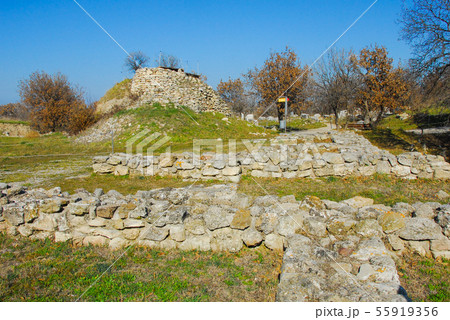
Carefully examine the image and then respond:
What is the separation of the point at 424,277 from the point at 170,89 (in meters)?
24.9

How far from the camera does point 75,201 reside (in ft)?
19.1

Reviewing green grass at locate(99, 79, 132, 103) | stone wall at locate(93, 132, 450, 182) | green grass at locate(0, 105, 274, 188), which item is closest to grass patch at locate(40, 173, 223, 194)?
green grass at locate(0, 105, 274, 188)

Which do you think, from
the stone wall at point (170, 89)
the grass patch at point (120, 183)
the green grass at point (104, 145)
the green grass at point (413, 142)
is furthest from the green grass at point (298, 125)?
the grass patch at point (120, 183)

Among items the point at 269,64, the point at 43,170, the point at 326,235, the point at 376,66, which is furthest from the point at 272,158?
the point at 376,66

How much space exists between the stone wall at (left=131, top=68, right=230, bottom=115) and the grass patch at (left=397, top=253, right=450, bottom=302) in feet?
76.3

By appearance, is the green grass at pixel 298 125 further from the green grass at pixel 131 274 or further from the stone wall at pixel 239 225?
the green grass at pixel 131 274

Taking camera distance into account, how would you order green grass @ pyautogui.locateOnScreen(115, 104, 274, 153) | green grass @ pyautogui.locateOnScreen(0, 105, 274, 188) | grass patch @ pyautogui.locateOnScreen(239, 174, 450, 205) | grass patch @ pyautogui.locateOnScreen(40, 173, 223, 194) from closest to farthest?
grass patch @ pyautogui.locateOnScreen(239, 174, 450, 205) → grass patch @ pyautogui.locateOnScreen(40, 173, 223, 194) → green grass @ pyautogui.locateOnScreen(0, 105, 274, 188) → green grass @ pyautogui.locateOnScreen(115, 104, 274, 153)

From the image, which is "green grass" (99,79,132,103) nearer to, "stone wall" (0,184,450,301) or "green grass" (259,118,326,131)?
"green grass" (259,118,326,131)

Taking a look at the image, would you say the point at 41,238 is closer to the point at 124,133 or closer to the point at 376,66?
the point at 124,133

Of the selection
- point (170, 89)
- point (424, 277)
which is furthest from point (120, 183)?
point (170, 89)

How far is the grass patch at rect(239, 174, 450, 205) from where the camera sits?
841 centimetres

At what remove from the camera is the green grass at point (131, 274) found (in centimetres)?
391

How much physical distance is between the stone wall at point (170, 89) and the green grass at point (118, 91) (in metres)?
4.40
